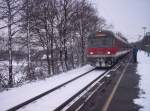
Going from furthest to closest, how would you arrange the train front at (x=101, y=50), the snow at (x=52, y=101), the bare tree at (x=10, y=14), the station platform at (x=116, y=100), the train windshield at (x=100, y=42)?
1. the train windshield at (x=100, y=42)
2. the train front at (x=101, y=50)
3. the bare tree at (x=10, y=14)
4. the station platform at (x=116, y=100)
5. the snow at (x=52, y=101)

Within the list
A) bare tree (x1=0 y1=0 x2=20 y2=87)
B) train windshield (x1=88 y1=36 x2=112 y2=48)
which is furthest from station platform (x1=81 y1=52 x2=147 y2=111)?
train windshield (x1=88 y1=36 x2=112 y2=48)

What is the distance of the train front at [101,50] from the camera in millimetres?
23144

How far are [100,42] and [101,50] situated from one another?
0.87 metres

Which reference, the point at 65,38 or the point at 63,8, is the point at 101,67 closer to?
the point at 65,38

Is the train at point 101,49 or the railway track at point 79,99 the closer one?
the railway track at point 79,99

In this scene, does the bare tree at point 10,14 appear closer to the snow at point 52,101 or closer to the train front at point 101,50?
the snow at point 52,101

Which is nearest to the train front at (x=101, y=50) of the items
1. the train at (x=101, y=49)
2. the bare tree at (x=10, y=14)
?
the train at (x=101, y=49)

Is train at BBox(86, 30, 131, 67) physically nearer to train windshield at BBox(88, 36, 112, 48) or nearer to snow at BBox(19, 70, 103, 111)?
train windshield at BBox(88, 36, 112, 48)

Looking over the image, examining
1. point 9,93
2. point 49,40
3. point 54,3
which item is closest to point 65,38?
point 49,40

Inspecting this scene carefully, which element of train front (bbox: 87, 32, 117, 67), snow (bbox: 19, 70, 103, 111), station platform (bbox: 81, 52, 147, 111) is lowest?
station platform (bbox: 81, 52, 147, 111)

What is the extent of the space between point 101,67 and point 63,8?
7.22 meters

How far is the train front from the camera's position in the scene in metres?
23.1

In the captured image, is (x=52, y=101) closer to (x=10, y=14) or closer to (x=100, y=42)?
(x=10, y=14)

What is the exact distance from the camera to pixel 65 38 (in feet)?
85.4
